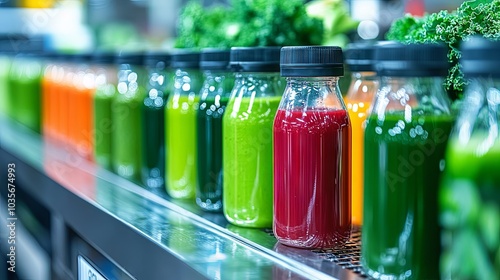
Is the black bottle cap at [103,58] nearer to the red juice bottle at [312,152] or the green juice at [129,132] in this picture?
the green juice at [129,132]

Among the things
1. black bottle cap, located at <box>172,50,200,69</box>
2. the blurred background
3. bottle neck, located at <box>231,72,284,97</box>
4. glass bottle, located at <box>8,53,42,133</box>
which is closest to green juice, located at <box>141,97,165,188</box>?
black bottle cap, located at <box>172,50,200,69</box>

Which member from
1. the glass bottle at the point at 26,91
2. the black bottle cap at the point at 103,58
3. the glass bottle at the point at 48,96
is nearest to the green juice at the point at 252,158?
the black bottle cap at the point at 103,58

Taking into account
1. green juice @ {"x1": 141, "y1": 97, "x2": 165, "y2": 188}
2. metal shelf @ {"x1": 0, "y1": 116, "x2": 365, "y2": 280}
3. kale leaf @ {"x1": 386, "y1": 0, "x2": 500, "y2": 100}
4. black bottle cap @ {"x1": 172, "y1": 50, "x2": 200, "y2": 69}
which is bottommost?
metal shelf @ {"x1": 0, "y1": 116, "x2": 365, "y2": 280}

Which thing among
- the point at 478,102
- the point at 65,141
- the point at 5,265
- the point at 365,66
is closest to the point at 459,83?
the point at 365,66

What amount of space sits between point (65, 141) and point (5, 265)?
1.42ft

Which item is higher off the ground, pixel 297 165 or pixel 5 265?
pixel 297 165

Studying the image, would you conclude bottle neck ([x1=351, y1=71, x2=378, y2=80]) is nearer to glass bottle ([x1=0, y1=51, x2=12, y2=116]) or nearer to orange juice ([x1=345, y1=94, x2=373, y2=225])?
orange juice ([x1=345, y1=94, x2=373, y2=225])

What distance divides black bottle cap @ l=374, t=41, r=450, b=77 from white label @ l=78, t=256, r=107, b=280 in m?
0.64

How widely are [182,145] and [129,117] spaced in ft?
0.86

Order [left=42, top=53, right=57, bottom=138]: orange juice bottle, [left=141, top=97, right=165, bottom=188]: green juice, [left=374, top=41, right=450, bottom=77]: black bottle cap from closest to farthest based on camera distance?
[left=374, top=41, right=450, bottom=77]: black bottle cap → [left=141, top=97, right=165, bottom=188]: green juice → [left=42, top=53, right=57, bottom=138]: orange juice bottle

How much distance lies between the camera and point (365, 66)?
39.5 inches

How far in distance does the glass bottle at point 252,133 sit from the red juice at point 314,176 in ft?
0.32

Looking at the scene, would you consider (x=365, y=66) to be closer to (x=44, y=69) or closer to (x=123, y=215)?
(x=123, y=215)

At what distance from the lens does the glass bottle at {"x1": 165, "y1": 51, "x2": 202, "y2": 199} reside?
4.03 feet
